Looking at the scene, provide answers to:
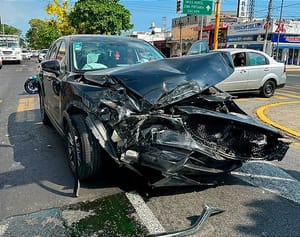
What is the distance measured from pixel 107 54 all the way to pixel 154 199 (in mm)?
2397

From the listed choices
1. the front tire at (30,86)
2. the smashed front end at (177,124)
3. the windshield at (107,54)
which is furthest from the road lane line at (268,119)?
the front tire at (30,86)

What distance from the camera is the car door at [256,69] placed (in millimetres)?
10422

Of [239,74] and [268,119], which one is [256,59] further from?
[268,119]

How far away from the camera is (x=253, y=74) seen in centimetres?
1046

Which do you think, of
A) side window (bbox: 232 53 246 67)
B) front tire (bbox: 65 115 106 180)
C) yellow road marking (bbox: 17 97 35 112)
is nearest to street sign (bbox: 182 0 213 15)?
side window (bbox: 232 53 246 67)

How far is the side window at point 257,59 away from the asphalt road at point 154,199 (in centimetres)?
609

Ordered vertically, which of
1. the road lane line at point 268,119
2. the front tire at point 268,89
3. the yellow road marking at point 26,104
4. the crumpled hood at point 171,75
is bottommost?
the yellow road marking at point 26,104

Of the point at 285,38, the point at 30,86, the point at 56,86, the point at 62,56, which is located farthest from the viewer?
the point at 285,38

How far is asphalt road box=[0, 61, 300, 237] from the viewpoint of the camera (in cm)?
301

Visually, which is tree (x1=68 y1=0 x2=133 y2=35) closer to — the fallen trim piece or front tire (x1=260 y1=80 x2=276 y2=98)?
front tire (x1=260 y1=80 x2=276 y2=98)

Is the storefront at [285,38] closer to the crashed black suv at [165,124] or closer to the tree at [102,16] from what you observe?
the tree at [102,16]

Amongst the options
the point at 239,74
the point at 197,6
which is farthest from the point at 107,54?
the point at 197,6

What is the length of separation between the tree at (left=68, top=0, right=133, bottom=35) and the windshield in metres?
25.9

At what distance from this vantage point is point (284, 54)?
36.7 metres
